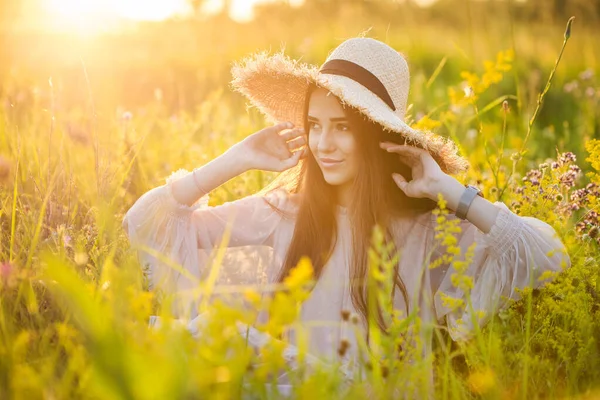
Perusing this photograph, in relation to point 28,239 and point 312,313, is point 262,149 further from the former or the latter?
point 28,239

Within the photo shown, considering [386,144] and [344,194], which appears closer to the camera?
[386,144]

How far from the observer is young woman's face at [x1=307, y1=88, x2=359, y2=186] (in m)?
2.64

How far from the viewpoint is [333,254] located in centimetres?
289

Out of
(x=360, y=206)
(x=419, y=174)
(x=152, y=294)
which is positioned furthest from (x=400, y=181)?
(x=152, y=294)

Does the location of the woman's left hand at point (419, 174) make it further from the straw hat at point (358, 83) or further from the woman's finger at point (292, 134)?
the woman's finger at point (292, 134)

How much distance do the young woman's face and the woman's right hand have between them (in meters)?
0.18

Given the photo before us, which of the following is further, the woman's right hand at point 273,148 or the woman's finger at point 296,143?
the woman's finger at point 296,143

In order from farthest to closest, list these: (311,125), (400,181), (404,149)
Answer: (311,125), (400,181), (404,149)

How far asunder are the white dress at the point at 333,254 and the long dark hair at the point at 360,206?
2.5 inches

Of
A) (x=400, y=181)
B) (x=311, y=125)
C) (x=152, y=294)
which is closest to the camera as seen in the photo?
(x=152, y=294)

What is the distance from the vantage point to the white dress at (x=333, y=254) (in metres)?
2.48

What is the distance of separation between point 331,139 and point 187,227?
772mm

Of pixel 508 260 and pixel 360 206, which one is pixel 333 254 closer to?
pixel 360 206

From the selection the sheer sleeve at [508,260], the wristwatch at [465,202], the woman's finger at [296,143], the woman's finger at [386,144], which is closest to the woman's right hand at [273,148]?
the woman's finger at [296,143]
